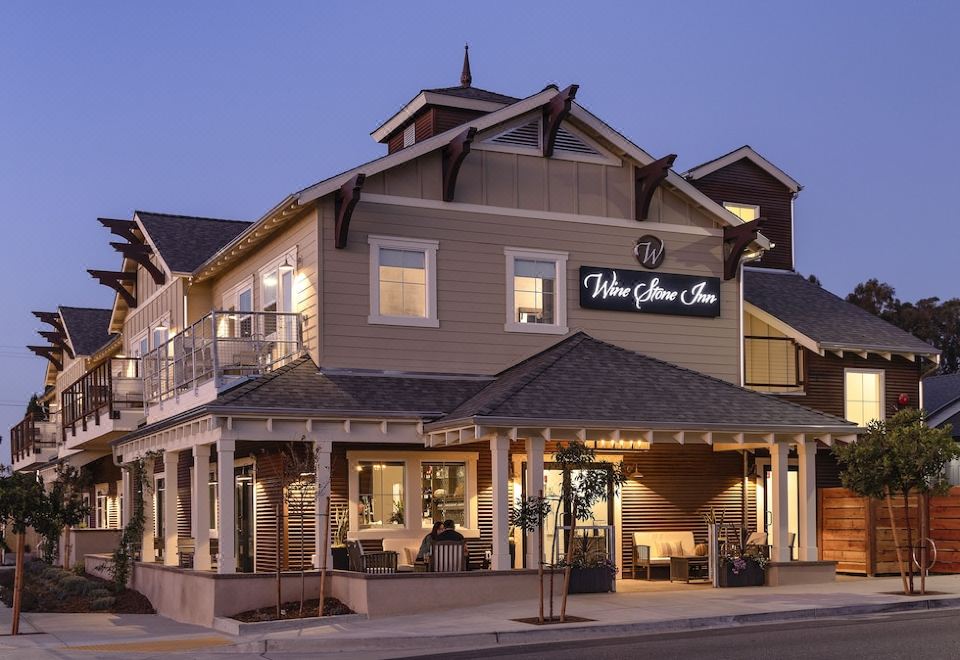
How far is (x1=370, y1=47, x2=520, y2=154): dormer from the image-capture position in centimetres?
2511

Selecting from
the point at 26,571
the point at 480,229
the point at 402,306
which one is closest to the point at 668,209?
the point at 480,229

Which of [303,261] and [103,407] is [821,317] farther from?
[103,407]

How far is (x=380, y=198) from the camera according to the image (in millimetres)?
22422

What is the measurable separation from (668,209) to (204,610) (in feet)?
39.2

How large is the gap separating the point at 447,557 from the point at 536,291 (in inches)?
247

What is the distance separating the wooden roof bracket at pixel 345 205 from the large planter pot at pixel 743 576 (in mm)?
8688

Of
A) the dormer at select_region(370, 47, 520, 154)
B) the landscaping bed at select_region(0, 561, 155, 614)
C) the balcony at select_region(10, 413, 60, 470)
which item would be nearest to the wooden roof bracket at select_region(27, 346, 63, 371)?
the balcony at select_region(10, 413, 60, 470)

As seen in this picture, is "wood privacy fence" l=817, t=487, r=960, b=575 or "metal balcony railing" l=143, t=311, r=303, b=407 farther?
"wood privacy fence" l=817, t=487, r=960, b=575

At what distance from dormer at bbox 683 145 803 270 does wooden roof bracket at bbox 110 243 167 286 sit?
13861 millimetres

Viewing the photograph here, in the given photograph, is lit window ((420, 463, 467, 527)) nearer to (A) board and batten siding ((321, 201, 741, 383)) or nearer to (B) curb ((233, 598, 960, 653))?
(A) board and batten siding ((321, 201, 741, 383))

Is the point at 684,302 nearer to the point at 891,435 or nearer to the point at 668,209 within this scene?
the point at 668,209

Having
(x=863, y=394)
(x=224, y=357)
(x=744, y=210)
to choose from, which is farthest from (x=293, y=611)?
(x=744, y=210)

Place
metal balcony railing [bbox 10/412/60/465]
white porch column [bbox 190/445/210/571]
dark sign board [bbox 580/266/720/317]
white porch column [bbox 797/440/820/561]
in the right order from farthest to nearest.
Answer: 1. metal balcony railing [bbox 10/412/60/465]
2. dark sign board [bbox 580/266/720/317]
3. white porch column [bbox 797/440/820/561]
4. white porch column [bbox 190/445/210/571]

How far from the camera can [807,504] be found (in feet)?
70.8
